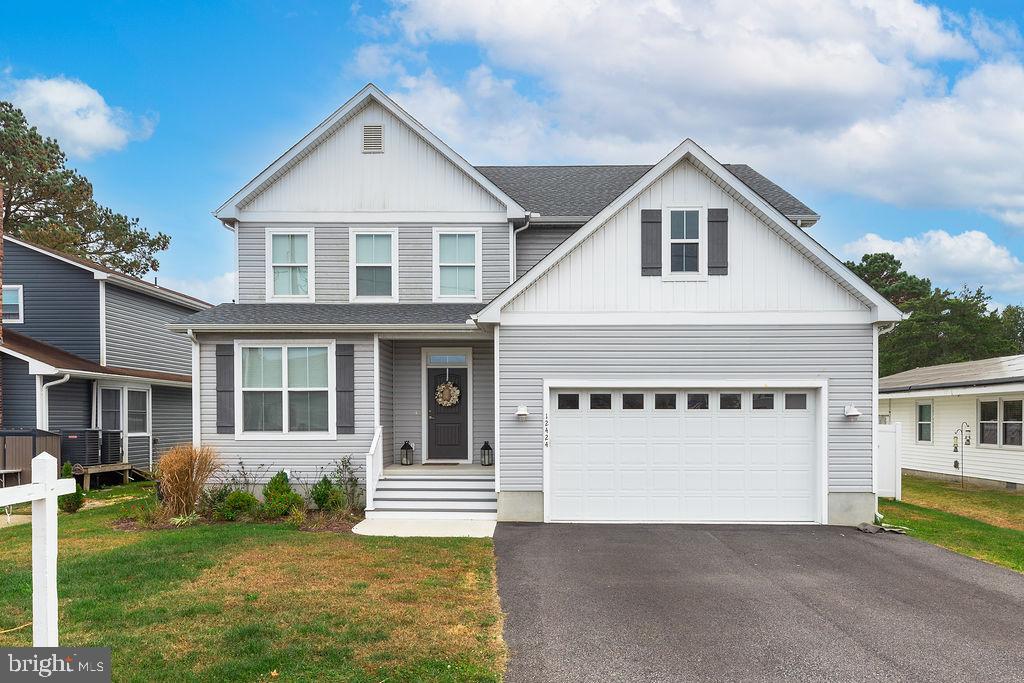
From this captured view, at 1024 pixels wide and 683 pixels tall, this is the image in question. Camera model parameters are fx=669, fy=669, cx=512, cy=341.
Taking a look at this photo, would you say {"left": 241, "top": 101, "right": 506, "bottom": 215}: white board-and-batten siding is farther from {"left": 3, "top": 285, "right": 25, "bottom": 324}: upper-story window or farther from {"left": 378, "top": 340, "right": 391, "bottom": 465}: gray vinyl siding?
{"left": 3, "top": 285, "right": 25, "bottom": 324}: upper-story window

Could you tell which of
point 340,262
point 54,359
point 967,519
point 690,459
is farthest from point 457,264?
point 967,519

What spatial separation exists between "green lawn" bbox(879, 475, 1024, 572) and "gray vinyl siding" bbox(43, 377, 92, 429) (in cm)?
1822

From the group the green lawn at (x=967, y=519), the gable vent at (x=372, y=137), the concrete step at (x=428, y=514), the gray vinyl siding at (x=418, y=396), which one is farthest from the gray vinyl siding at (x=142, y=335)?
the green lawn at (x=967, y=519)

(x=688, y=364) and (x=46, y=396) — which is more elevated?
(x=688, y=364)

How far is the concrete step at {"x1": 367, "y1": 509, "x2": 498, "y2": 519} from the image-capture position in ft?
37.8

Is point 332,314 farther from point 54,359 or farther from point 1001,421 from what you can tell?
point 1001,421

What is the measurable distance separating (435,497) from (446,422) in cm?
221

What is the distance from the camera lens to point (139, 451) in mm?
18766

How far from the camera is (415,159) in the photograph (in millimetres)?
13859

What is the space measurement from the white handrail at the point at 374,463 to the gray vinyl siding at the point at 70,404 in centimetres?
927

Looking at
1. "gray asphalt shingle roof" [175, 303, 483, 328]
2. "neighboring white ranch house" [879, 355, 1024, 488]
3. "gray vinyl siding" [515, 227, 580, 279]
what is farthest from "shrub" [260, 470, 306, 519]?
"neighboring white ranch house" [879, 355, 1024, 488]

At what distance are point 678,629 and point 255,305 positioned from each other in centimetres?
1050

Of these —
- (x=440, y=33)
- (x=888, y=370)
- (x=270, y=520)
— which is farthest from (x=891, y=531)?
(x=888, y=370)

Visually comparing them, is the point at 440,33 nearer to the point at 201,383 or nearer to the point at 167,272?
the point at 201,383
